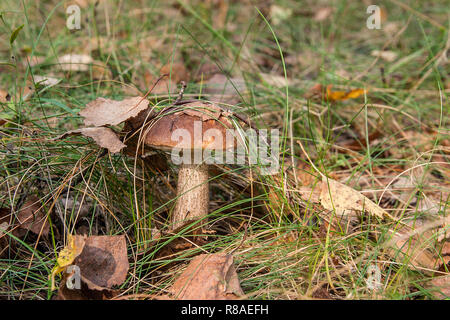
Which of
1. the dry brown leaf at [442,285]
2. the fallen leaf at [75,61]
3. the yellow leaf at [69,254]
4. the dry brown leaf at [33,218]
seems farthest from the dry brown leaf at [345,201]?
the fallen leaf at [75,61]

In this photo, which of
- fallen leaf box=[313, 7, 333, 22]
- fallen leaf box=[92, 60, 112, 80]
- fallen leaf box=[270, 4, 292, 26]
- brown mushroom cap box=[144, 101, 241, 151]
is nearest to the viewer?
brown mushroom cap box=[144, 101, 241, 151]

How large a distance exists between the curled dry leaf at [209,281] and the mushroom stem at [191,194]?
8.6 inches

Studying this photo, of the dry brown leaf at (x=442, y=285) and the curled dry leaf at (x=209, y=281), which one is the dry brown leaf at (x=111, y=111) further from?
the dry brown leaf at (x=442, y=285)

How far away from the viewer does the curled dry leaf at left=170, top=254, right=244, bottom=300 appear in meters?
1.14

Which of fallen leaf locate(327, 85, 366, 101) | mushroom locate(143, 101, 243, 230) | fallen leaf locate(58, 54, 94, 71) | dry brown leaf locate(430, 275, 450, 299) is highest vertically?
fallen leaf locate(58, 54, 94, 71)

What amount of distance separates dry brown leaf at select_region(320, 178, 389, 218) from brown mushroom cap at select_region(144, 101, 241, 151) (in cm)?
41

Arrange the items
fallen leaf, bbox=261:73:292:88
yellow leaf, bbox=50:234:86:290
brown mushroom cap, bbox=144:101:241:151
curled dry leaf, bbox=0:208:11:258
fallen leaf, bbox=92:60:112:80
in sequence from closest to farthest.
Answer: yellow leaf, bbox=50:234:86:290, brown mushroom cap, bbox=144:101:241:151, curled dry leaf, bbox=0:208:11:258, fallen leaf, bbox=92:60:112:80, fallen leaf, bbox=261:73:292:88

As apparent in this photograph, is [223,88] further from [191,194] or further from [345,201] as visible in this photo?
[345,201]

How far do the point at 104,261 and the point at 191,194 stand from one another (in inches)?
14.2

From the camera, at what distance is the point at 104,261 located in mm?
1255

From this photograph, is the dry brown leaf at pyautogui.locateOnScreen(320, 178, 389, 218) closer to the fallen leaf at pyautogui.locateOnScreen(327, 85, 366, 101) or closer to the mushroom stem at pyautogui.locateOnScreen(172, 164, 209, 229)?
the mushroom stem at pyautogui.locateOnScreen(172, 164, 209, 229)

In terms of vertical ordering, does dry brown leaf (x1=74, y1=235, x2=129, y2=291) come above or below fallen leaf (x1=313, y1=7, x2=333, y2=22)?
below

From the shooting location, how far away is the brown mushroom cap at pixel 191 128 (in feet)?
4.04

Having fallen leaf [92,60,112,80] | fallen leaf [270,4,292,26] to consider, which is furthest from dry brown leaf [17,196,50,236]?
fallen leaf [270,4,292,26]
